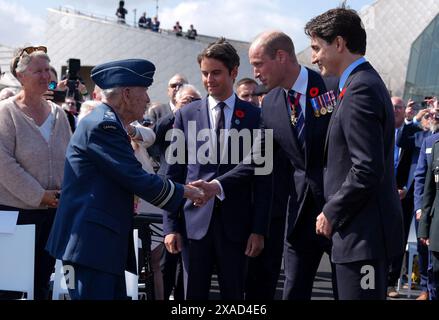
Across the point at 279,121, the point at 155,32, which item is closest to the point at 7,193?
the point at 279,121

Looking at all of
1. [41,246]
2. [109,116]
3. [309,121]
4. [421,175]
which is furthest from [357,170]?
[421,175]

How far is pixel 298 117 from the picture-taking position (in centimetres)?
413

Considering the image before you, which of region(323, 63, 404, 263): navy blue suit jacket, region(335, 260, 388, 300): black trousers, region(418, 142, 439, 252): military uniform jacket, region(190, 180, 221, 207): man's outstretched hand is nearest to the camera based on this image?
region(323, 63, 404, 263): navy blue suit jacket

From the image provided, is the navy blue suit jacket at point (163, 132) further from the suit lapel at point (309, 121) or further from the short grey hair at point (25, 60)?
the suit lapel at point (309, 121)

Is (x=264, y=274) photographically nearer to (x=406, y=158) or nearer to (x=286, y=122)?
(x=286, y=122)

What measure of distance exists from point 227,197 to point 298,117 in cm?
68

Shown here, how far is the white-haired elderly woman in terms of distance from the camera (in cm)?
500

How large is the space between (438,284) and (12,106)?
12.1ft

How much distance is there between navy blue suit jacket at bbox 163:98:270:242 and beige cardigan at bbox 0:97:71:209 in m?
1.02

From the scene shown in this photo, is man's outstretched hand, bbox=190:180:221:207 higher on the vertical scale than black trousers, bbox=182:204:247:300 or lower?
higher

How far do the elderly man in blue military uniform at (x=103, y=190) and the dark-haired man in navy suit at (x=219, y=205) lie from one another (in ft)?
2.35

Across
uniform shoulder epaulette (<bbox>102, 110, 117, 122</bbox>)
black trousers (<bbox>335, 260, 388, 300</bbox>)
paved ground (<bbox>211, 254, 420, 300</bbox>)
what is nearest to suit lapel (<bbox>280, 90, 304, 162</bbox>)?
black trousers (<bbox>335, 260, 388, 300</bbox>)

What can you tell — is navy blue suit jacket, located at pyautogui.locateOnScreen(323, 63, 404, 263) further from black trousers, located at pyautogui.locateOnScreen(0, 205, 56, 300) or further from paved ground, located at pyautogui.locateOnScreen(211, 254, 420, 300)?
paved ground, located at pyautogui.locateOnScreen(211, 254, 420, 300)

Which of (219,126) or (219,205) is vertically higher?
(219,126)
